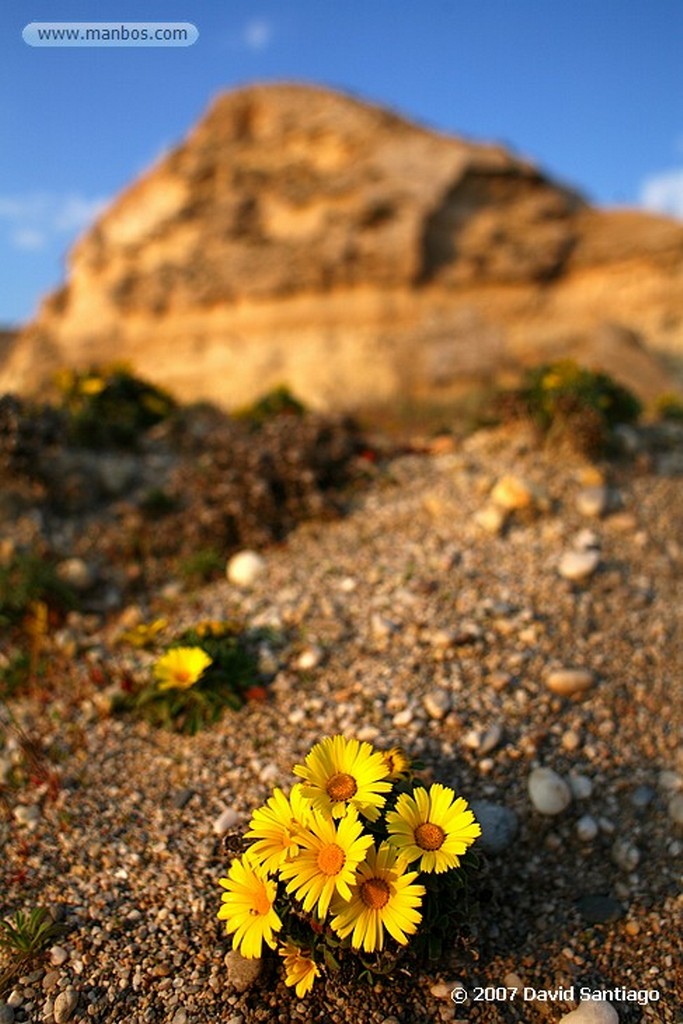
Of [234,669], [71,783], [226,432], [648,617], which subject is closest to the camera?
[71,783]

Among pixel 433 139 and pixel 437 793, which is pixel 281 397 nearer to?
pixel 437 793

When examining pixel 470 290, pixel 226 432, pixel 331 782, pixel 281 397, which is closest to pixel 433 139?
pixel 470 290

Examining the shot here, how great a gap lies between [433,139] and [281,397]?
1010 centimetres

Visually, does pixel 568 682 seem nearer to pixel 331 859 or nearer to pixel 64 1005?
pixel 331 859

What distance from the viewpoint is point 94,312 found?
1603 cm

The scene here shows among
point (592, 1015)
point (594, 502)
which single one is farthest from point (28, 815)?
point (594, 502)

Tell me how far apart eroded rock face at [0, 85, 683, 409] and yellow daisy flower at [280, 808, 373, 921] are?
427 inches

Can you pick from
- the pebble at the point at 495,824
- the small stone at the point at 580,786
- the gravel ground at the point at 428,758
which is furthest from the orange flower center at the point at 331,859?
the small stone at the point at 580,786

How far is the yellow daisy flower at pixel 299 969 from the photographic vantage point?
205 cm

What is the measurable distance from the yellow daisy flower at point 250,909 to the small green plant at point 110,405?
153 inches

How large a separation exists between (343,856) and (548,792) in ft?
3.45

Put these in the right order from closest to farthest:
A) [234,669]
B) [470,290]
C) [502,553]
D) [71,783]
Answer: [71,783], [234,669], [502,553], [470,290]

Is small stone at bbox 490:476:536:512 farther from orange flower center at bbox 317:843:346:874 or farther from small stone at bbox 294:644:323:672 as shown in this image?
orange flower center at bbox 317:843:346:874

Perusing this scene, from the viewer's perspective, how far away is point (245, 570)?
412 cm
